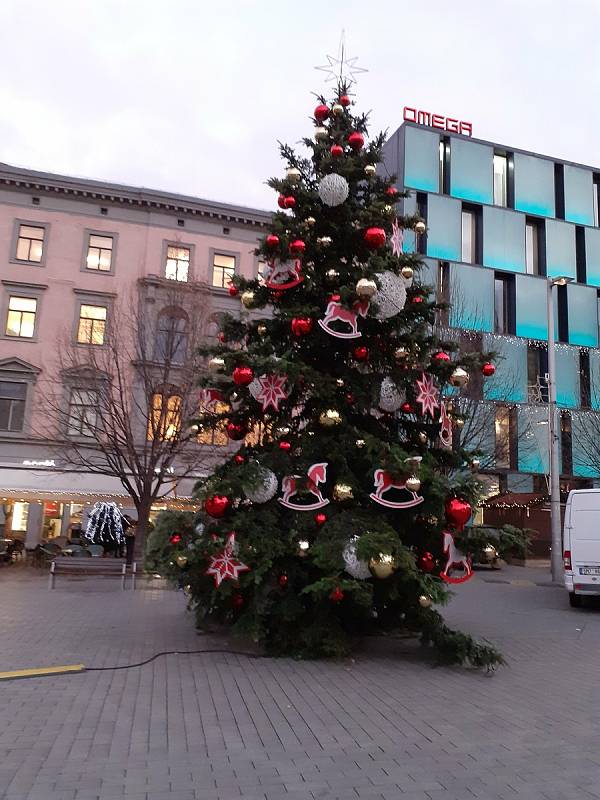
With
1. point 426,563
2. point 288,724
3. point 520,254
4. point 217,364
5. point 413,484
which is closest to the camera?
point 288,724

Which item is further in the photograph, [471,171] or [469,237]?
[471,171]

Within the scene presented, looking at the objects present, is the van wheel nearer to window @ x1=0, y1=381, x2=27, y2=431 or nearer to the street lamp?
the street lamp

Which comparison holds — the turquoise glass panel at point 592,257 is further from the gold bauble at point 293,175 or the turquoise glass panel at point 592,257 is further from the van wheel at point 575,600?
the gold bauble at point 293,175

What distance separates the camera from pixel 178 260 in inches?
1105

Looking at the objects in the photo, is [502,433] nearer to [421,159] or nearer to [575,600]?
[575,600]

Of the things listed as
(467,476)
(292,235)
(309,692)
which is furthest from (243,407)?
(309,692)

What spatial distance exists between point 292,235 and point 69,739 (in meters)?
6.54

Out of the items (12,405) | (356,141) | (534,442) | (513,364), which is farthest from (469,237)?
(356,141)

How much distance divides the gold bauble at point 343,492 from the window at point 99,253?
22342 mm

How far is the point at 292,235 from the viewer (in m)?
8.99

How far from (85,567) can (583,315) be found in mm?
31177

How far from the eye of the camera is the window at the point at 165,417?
17.3m

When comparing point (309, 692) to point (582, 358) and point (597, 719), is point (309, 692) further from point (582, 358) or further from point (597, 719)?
point (582, 358)

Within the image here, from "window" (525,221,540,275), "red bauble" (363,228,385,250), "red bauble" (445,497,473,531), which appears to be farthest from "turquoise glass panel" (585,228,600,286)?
"red bauble" (445,497,473,531)
